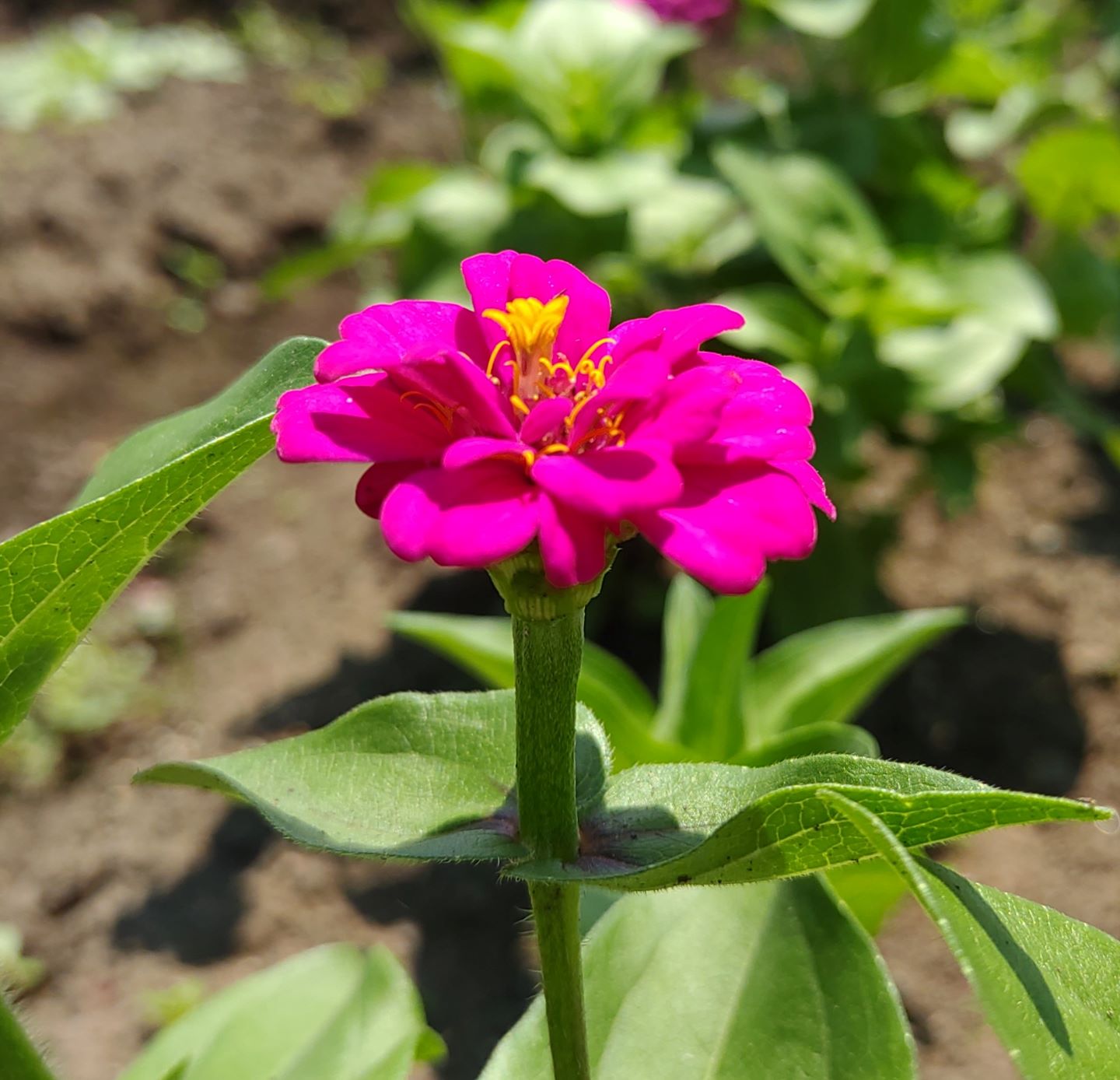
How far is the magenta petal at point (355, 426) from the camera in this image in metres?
0.60

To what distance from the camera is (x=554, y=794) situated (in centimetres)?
68

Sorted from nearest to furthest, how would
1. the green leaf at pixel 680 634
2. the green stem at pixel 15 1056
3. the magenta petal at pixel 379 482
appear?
the magenta petal at pixel 379 482, the green stem at pixel 15 1056, the green leaf at pixel 680 634

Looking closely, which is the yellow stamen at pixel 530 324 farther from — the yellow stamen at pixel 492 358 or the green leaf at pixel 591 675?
the green leaf at pixel 591 675

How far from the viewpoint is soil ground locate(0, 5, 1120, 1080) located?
1.88m

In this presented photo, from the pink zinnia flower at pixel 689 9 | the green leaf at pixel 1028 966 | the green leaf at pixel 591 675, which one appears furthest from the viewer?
the pink zinnia flower at pixel 689 9

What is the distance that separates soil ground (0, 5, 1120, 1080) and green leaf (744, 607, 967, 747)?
18.4 inches

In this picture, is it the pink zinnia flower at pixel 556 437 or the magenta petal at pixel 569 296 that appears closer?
the pink zinnia flower at pixel 556 437

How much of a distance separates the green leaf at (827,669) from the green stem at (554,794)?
898 millimetres

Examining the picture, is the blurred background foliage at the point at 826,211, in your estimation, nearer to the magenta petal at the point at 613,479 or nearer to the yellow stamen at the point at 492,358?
the yellow stamen at the point at 492,358

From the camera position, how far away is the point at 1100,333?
264 centimetres

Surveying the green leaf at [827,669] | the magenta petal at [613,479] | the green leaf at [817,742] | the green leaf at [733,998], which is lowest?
the green leaf at [827,669]

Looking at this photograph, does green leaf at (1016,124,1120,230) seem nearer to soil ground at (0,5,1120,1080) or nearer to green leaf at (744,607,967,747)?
soil ground at (0,5,1120,1080)

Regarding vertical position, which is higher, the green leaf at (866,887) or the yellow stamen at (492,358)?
the yellow stamen at (492,358)

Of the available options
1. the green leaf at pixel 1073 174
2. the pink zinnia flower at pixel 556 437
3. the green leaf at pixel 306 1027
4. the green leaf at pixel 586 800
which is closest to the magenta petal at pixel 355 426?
the pink zinnia flower at pixel 556 437
